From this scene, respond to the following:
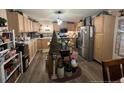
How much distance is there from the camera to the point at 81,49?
1.00m

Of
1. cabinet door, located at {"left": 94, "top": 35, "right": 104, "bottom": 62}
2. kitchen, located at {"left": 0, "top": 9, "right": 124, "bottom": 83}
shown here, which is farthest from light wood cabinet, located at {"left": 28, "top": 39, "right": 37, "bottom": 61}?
cabinet door, located at {"left": 94, "top": 35, "right": 104, "bottom": 62}

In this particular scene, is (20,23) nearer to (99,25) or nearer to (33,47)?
(33,47)

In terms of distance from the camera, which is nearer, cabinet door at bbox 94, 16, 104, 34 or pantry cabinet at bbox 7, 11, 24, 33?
pantry cabinet at bbox 7, 11, 24, 33

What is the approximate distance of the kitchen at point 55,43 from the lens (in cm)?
66

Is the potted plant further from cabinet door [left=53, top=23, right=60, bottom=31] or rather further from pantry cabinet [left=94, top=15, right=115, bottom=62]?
pantry cabinet [left=94, top=15, right=115, bottom=62]

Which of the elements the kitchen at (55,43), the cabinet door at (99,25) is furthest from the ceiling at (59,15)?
the cabinet door at (99,25)

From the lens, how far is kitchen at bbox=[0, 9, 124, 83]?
664mm

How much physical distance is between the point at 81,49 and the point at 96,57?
0.63 ft
